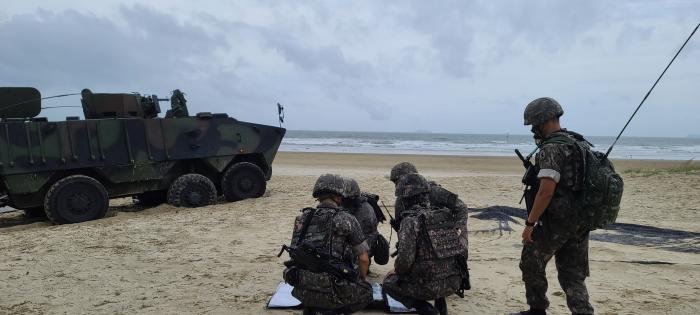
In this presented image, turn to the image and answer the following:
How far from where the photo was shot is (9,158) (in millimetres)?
8930

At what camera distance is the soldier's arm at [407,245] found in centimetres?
399

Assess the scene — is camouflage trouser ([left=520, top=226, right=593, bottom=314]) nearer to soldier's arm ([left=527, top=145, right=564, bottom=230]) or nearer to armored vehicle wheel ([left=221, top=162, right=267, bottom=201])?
soldier's arm ([left=527, top=145, right=564, bottom=230])

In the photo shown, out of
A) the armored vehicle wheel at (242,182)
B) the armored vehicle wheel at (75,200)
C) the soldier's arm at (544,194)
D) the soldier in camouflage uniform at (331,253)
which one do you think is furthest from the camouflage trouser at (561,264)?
the armored vehicle wheel at (242,182)

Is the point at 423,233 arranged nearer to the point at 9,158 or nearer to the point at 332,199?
the point at 332,199

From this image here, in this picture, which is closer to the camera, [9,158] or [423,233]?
[423,233]

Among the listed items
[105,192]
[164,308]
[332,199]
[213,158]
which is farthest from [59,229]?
A: [332,199]

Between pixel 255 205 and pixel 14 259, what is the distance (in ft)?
15.7

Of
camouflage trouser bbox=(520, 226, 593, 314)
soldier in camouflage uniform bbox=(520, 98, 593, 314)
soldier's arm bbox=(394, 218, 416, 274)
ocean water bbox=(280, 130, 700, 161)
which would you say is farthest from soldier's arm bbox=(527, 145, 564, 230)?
ocean water bbox=(280, 130, 700, 161)

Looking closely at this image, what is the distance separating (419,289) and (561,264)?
1162mm

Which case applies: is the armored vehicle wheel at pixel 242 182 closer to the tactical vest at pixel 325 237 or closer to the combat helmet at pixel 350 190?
the combat helmet at pixel 350 190

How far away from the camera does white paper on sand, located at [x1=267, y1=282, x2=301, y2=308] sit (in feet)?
16.0

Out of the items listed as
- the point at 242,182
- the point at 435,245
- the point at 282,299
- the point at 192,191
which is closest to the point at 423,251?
the point at 435,245

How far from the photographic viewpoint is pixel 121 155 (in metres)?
10.1

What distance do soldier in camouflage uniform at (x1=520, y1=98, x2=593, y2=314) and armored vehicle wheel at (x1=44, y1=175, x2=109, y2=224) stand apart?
7.74 m
